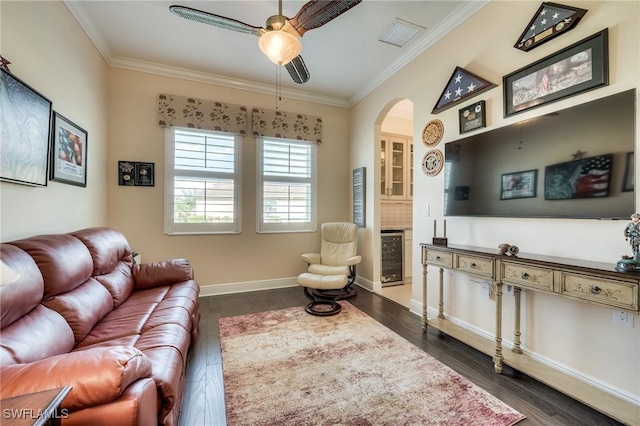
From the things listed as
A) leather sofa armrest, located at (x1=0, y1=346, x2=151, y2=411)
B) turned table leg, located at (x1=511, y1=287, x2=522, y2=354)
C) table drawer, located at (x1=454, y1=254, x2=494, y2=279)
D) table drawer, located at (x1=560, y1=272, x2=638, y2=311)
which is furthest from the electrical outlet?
leather sofa armrest, located at (x1=0, y1=346, x2=151, y2=411)

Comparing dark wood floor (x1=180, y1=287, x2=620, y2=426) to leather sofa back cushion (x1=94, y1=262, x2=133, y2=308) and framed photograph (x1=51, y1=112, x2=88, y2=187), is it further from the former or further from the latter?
framed photograph (x1=51, y1=112, x2=88, y2=187)

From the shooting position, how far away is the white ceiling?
8.05 feet

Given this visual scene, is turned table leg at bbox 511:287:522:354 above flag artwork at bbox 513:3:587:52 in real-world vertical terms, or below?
below

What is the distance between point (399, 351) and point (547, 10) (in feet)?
9.08

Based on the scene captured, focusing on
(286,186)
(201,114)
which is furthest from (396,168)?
(201,114)

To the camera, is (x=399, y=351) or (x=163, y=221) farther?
(x=163, y=221)

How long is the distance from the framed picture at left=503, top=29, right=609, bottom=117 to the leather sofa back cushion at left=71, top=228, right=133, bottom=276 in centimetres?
340

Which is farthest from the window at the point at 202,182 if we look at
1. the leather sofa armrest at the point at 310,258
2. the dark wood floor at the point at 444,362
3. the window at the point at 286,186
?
the dark wood floor at the point at 444,362

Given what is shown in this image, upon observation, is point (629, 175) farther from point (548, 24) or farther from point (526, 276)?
point (548, 24)

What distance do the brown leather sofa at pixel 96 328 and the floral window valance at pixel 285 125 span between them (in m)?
2.36

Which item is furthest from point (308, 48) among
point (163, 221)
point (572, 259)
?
point (572, 259)

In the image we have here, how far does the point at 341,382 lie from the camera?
1.84 m

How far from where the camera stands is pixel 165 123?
3.51m

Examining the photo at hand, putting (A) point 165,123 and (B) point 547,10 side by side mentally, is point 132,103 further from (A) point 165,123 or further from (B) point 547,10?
(B) point 547,10
